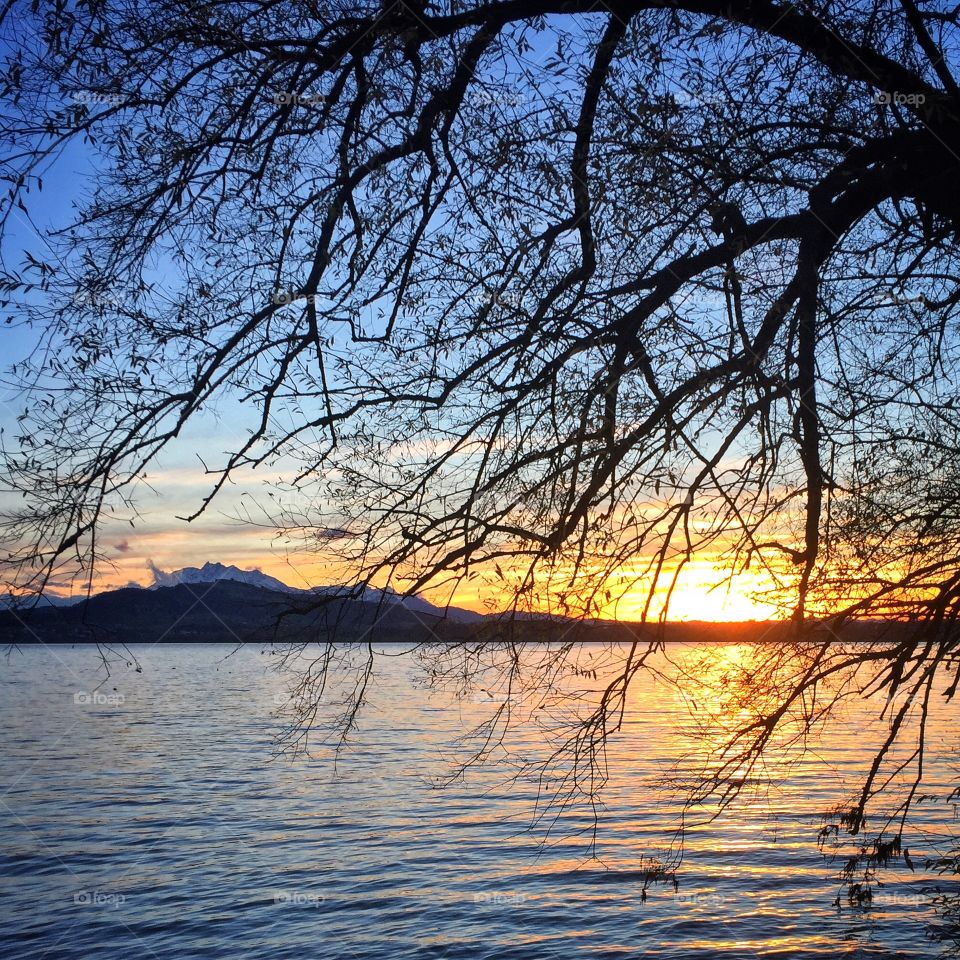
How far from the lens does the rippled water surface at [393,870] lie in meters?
14.4

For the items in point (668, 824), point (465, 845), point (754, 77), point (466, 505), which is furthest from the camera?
point (668, 824)

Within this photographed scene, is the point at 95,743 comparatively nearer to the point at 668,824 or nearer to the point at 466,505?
the point at 668,824

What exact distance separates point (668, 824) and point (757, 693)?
1613 centimetres

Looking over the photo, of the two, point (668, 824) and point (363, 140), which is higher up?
point (363, 140)

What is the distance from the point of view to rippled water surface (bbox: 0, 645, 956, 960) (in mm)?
14375

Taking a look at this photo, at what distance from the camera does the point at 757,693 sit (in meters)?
7.52

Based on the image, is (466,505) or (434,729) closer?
(466,505)

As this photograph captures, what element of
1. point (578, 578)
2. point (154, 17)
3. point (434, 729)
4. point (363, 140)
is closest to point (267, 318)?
point (363, 140)

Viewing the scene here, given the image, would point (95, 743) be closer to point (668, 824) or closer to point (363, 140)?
point (668, 824)

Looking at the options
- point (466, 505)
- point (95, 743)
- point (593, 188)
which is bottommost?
point (95, 743)

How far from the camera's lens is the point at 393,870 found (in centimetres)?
1838

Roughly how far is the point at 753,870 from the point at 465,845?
18.4 ft

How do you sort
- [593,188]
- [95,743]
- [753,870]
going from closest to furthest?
1. [593,188]
2. [753,870]
3. [95,743]

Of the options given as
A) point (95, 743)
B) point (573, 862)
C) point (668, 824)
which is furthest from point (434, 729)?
point (573, 862)
